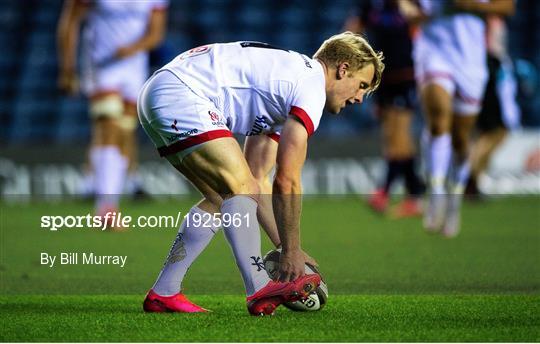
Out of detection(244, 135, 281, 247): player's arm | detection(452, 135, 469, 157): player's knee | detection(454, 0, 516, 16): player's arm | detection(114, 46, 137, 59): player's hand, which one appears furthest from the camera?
detection(114, 46, 137, 59): player's hand

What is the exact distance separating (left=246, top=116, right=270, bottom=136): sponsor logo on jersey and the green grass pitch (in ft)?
2.48

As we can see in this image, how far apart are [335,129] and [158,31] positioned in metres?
6.56

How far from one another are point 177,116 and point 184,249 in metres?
0.58

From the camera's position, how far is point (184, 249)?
16.4 ft

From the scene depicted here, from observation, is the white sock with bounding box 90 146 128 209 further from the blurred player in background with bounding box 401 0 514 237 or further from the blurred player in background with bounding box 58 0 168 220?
the blurred player in background with bounding box 401 0 514 237

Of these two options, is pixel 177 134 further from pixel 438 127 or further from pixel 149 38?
pixel 149 38

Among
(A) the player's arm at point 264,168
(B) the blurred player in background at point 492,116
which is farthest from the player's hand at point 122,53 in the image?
(A) the player's arm at point 264,168

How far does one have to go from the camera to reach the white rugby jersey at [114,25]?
9984mm

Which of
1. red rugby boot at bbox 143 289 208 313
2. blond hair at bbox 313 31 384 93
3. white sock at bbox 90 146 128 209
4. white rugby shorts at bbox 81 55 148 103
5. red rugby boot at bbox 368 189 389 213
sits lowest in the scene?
red rugby boot at bbox 368 189 389 213

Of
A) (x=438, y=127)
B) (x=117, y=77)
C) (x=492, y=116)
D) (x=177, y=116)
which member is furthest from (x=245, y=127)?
(x=492, y=116)

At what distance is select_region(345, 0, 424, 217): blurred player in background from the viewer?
36.6 feet

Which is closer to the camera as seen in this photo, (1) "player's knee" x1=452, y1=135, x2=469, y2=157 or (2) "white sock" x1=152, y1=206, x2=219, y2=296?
(2) "white sock" x1=152, y1=206, x2=219, y2=296

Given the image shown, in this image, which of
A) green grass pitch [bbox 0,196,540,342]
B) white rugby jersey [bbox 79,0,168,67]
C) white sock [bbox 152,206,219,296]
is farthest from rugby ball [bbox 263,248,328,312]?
white rugby jersey [bbox 79,0,168,67]

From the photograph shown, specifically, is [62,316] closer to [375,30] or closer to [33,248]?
[33,248]
